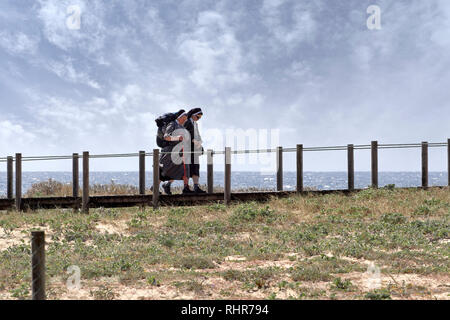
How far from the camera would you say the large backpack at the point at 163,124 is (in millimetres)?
16297

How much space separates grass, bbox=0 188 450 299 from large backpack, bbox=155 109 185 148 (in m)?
2.94

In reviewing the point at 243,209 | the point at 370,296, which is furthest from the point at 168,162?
the point at 370,296

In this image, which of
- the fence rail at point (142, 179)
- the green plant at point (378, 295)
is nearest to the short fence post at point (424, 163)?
the fence rail at point (142, 179)

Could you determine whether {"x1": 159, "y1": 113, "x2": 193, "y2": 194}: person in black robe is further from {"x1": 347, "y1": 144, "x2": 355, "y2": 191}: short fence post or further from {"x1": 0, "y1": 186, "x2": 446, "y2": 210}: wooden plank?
{"x1": 347, "y1": 144, "x2": 355, "y2": 191}: short fence post

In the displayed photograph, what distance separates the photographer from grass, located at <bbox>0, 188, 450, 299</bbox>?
21.3ft

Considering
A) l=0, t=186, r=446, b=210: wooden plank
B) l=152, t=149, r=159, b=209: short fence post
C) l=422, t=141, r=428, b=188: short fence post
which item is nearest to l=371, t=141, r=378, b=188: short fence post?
l=422, t=141, r=428, b=188: short fence post

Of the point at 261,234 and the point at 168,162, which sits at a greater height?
the point at 168,162

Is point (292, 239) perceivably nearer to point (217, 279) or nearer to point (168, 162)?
point (217, 279)

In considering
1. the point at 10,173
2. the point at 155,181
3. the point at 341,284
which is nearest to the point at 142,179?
the point at 155,181

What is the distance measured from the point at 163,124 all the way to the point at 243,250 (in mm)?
8524

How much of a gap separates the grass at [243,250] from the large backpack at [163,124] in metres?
2.94

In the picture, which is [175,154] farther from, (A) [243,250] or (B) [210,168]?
(A) [243,250]

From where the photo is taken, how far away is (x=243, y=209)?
13000mm
